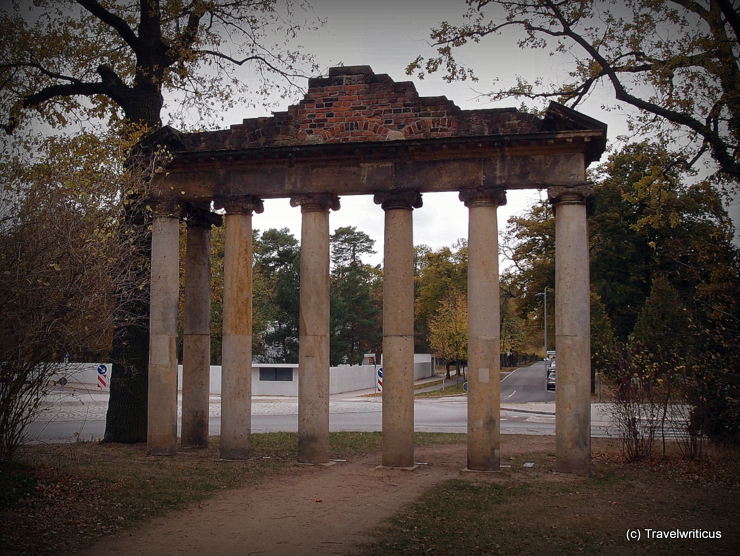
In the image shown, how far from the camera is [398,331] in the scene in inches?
619

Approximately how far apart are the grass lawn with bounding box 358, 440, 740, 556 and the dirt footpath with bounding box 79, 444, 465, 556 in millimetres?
549

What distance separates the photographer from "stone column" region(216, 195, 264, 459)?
54.1 feet

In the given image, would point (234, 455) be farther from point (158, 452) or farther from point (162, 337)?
point (162, 337)

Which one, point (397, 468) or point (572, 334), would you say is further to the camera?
point (397, 468)

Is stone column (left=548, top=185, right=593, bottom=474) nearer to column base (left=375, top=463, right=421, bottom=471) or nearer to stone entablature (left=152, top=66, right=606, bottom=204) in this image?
stone entablature (left=152, top=66, right=606, bottom=204)

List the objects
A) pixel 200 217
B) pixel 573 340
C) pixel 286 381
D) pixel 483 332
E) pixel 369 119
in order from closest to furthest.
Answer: pixel 573 340
pixel 483 332
pixel 369 119
pixel 200 217
pixel 286 381

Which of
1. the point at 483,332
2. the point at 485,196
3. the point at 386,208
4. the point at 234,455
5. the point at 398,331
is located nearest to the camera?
the point at 483,332

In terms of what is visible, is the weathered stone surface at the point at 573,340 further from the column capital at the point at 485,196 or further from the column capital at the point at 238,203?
the column capital at the point at 238,203

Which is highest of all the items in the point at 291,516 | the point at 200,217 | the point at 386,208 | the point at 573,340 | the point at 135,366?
the point at 200,217

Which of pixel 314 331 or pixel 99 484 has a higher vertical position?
pixel 314 331

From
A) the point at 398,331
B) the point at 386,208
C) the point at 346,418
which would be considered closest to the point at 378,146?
the point at 386,208

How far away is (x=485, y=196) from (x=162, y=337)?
7.90 meters

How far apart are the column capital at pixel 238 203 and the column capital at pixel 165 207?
3.49 feet

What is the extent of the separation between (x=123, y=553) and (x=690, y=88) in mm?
15821
